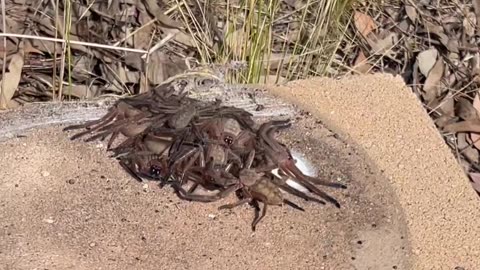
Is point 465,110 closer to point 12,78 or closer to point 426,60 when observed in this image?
point 426,60

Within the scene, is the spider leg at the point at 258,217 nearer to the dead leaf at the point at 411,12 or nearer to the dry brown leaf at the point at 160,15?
the dry brown leaf at the point at 160,15

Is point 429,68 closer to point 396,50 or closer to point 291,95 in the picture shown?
point 396,50

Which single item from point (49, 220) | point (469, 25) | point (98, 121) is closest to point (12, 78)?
point (98, 121)

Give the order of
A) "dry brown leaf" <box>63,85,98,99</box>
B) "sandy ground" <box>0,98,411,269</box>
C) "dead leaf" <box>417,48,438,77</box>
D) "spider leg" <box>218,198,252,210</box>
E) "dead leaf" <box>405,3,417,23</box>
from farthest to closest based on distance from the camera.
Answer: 1. "dead leaf" <box>405,3,417,23</box>
2. "dead leaf" <box>417,48,438,77</box>
3. "dry brown leaf" <box>63,85,98,99</box>
4. "spider leg" <box>218,198,252,210</box>
5. "sandy ground" <box>0,98,411,269</box>

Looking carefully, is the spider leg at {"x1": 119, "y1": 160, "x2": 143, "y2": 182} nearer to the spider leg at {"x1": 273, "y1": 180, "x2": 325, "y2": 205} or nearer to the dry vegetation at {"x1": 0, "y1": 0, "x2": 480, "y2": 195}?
the spider leg at {"x1": 273, "y1": 180, "x2": 325, "y2": 205}

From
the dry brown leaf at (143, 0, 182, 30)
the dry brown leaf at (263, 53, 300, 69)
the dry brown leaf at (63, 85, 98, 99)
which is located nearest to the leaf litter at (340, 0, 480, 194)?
the dry brown leaf at (263, 53, 300, 69)
